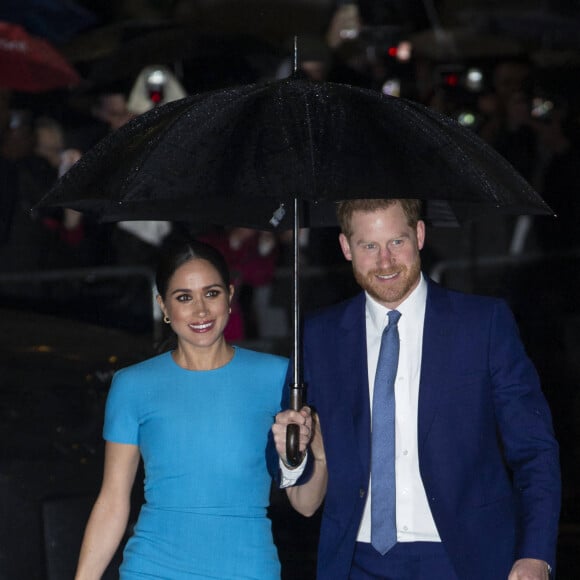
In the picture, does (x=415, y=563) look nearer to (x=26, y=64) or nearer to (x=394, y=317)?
(x=394, y=317)

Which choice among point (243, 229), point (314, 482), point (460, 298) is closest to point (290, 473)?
point (314, 482)

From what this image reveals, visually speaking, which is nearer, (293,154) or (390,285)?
(293,154)

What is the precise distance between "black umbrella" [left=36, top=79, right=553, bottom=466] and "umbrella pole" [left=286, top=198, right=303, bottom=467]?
1 cm

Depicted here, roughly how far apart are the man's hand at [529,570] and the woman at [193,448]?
90 cm

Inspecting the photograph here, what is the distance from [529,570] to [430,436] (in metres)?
0.53

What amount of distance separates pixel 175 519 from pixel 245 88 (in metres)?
1.48

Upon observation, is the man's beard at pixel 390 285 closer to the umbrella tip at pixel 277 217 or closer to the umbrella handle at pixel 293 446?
the umbrella handle at pixel 293 446

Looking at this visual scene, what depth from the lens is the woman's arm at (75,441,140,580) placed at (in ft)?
16.3

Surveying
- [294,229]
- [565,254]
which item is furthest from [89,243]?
[294,229]

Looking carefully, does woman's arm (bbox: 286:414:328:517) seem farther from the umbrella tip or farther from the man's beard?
the umbrella tip

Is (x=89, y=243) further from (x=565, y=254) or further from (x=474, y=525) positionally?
(x=474, y=525)

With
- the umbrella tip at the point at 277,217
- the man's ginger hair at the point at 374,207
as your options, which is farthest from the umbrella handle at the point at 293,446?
the umbrella tip at the point at 277,217

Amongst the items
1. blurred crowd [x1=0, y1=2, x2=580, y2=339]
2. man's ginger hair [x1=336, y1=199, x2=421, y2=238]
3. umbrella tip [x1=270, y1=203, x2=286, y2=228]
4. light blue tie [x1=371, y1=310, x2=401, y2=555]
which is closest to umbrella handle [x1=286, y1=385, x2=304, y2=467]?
light blue tie [x1=371, y1=310, x2=401, y2=555]

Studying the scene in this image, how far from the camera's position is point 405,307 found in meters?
4.86
